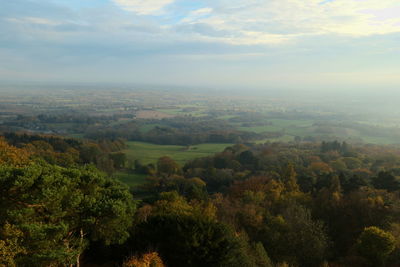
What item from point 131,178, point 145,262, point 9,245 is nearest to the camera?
point 9,245

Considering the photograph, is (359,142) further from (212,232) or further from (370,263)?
(212,232)

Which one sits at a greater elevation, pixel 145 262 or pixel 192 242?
pixel 145 262

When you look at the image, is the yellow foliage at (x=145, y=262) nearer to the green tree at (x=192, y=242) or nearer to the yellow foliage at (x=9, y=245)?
the green tree at (x=192, y=242)

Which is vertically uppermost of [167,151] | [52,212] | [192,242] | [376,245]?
[52,212]

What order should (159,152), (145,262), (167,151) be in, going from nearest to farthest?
(145,262) → (159,152) → (167,151)

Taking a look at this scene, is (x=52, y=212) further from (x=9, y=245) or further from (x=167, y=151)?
(x=167, y=151)

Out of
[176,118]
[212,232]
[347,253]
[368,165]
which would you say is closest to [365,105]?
[176,118]

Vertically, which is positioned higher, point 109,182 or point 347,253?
point 109,182

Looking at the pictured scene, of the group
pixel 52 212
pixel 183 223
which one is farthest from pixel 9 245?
pixel 183 223

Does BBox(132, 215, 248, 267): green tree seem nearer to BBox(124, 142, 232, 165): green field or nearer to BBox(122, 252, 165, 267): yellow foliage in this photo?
BBox(122, 252, 165, 267): yellow foliage
